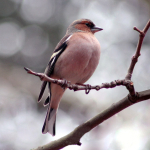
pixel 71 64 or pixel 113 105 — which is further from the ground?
pixel 113 105

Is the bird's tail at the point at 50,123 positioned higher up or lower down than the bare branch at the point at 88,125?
lower down

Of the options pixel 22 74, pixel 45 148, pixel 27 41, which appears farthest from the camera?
pixel 27 41

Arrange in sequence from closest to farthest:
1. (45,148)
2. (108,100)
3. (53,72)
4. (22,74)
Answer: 1. (45,148)
2. (53,72)
3. (108,100)
4. (22,74)

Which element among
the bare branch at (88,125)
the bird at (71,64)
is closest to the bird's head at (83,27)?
the bird at (71,64)

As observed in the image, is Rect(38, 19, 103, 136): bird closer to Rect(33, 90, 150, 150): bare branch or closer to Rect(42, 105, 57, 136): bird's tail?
Rect(42, 105, 57, 136): bird's tail

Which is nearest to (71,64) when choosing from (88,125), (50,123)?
(50,123)

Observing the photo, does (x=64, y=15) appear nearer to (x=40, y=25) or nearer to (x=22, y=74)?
(x=40, y=25)

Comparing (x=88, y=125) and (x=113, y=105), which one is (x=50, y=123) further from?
(x=113, y=105)

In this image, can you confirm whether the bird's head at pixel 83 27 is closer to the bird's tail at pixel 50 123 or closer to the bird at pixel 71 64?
the bird at pixel 71 64

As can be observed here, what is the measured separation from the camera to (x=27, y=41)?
10117 mm

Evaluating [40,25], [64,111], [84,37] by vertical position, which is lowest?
[64,111]

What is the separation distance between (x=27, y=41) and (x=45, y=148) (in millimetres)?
7740

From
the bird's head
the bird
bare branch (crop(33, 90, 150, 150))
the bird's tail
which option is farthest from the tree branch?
the bird's head

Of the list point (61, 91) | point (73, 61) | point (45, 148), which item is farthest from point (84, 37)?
point (45, 148)
